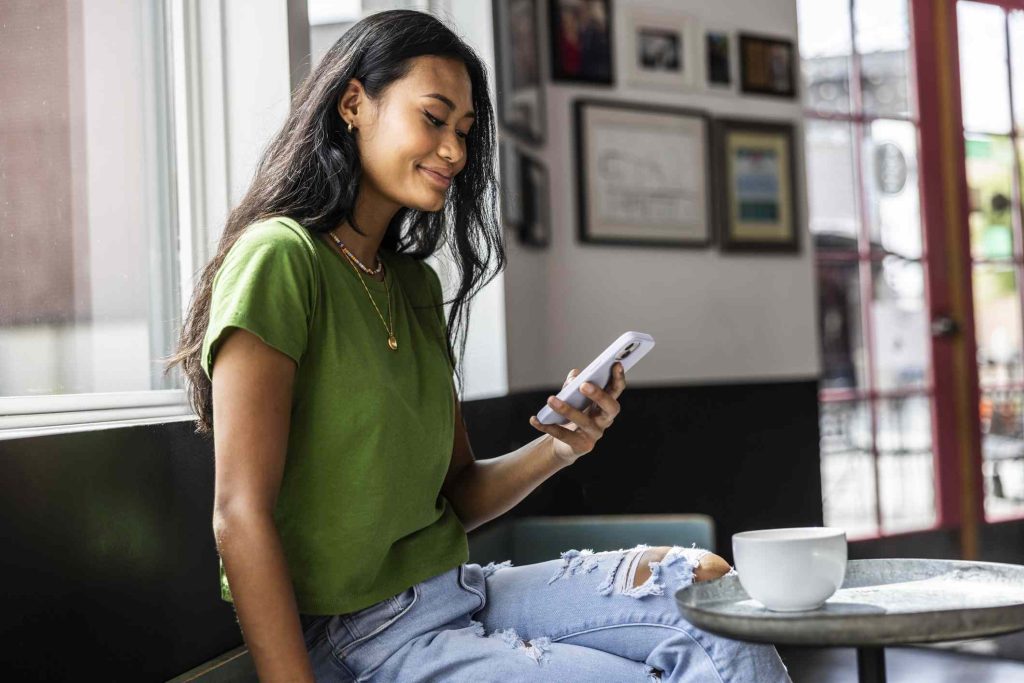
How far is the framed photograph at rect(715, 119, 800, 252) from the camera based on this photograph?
423 centimetres

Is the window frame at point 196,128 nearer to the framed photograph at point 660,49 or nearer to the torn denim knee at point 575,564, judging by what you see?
the torn denim knee at point 575,564

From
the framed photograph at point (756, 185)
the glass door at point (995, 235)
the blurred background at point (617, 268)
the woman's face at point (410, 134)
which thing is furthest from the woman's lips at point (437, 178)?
the glass door at point (995, 235)

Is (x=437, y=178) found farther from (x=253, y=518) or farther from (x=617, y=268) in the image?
(x=617, y=268)

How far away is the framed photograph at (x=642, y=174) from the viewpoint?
3.89m

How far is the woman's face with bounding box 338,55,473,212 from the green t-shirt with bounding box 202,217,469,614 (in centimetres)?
13

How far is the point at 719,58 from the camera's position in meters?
4.26

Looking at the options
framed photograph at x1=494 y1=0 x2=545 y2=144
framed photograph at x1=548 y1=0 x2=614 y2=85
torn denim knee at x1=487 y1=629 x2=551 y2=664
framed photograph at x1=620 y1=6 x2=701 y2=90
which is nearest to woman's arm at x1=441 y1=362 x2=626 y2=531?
torn denim knee at x1=487 y1=629 x2=551 y2=664

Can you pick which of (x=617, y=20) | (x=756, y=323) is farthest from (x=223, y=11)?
(x=756, y=323)

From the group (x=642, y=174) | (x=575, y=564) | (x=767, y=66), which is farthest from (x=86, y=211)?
(x=767, y=66)

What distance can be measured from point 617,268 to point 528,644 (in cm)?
269

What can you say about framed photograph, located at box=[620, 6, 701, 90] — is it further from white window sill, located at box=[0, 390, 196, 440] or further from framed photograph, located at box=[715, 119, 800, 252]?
white window sill, located at box=[0, 390, 196, 440]

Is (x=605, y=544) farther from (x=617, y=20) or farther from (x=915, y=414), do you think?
(x=915, y=414)

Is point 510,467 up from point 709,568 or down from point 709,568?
up

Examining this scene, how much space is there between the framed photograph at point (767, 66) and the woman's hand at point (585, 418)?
10.2 feet
